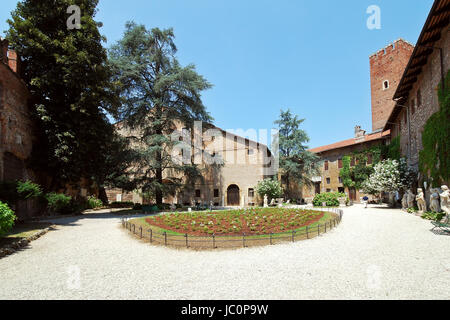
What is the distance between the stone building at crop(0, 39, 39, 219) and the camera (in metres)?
13.4

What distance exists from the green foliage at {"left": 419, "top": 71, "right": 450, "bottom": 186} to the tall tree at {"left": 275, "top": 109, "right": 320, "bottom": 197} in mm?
16746

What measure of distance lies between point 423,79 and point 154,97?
Answer: 69.4 ft

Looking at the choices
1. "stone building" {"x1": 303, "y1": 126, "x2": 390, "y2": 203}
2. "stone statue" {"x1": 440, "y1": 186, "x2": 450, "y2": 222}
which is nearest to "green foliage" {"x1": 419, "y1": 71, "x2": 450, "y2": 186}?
"stone statue" {"x1": 440, "y1": 186, "x2": 450, "y2": 222}

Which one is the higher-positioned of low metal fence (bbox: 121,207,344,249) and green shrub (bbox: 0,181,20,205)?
green shrub (bbox: 0,181,20,205)

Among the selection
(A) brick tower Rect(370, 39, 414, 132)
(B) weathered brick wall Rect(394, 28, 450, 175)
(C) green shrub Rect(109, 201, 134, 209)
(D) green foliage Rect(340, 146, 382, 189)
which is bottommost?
(C) green shrub Rect(109, 201, 134, 209)

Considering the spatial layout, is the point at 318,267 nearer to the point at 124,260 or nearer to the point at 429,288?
the point at 429,288

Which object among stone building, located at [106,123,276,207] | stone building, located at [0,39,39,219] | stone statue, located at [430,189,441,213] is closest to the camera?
stone statue, located at [430,189,441,213]

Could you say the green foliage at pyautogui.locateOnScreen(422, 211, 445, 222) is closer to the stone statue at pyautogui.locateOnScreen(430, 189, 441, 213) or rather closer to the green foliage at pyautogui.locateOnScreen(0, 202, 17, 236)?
the stone statue at pyautogui.locateOnScreen(430, 189, 441, 213)

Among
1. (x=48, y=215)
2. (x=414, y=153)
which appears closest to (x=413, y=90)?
(x=414, y=153)

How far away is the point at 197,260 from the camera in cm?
658

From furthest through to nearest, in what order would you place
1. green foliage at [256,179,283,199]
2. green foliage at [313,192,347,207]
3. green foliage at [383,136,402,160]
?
green foliage at [256,179,283,199]
green foliage at [313,192,347,207]
green foliage at [383,136,402,160]

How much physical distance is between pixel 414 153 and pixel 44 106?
2717 cm

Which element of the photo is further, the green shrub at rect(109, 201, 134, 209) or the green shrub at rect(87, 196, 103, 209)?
the green shrub at rect(109, 201, 134, 209)

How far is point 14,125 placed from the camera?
14383mm
